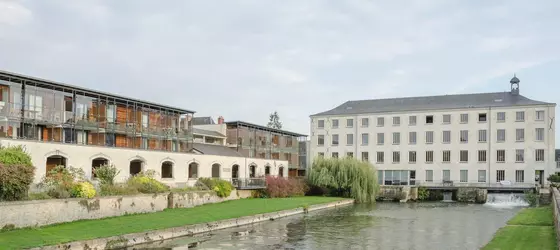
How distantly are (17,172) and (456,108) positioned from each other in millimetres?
56683

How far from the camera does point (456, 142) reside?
218 ft

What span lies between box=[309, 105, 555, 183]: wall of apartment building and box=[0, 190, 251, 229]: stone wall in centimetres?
A: 4160

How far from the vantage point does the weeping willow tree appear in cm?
5291

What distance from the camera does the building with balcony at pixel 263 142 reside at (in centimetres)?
5591

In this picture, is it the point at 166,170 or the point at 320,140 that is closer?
the point at 166,170

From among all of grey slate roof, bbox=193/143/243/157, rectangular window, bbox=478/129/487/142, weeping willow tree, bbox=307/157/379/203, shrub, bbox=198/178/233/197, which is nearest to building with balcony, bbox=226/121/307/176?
grey slate roof, bbox=193/143/243/157

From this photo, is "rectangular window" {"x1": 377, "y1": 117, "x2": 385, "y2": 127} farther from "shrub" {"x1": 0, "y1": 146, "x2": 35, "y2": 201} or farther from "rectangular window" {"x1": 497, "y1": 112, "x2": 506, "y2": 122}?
"shrub" {"x1": 0, "y1": 146, "x2": 35, "y2": 201}

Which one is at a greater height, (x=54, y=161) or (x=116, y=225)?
(x=54, y=161)

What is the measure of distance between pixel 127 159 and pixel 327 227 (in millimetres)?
15851

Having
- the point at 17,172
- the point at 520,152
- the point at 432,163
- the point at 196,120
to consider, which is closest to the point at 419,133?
the point at 432,163

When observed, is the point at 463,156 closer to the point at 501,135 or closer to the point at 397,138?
the point at 501,135

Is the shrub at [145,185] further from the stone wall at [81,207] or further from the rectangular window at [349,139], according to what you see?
the rectangular window at [349,139]

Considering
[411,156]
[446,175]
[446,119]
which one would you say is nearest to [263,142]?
[411,156]

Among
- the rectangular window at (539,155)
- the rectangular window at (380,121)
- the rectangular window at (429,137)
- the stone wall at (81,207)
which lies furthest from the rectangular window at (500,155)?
the stone wall at (81,207)
